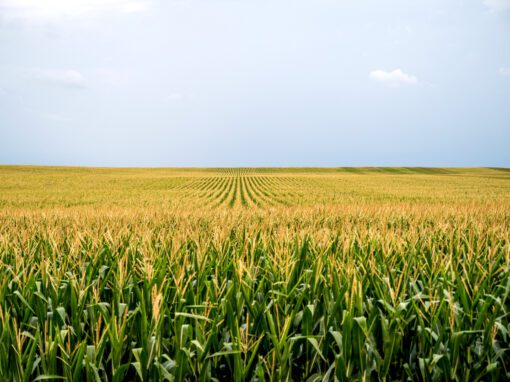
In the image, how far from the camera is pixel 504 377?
2535 millimetres

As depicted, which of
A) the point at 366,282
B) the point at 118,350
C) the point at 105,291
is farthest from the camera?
the point at 105,291

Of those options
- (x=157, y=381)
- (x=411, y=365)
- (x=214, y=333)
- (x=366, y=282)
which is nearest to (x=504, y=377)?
(x=411, y=365)

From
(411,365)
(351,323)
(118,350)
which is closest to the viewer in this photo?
(118,350)

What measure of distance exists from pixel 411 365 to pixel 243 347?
1236 mm

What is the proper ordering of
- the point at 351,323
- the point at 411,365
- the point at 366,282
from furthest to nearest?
the point at 366,282, the point at 411,365, the point at 351,323

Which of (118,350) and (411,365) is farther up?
(118,350)

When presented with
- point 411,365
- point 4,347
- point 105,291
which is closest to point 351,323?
point 411,365

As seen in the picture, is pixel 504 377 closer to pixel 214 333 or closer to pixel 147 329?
pixel 214 333

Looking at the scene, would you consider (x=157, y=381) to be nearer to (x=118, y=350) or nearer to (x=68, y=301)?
(x=118, y=350)

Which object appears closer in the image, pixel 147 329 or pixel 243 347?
pixel 243 347

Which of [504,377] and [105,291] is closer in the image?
[504,377]

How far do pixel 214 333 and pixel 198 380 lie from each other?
272mm

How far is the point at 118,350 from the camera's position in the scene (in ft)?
6.87

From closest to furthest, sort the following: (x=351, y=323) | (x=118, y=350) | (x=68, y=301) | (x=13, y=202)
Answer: (x=118, y=350)
(x=351, y=323)
(x=68, y=301)
(x=13, y=202)
